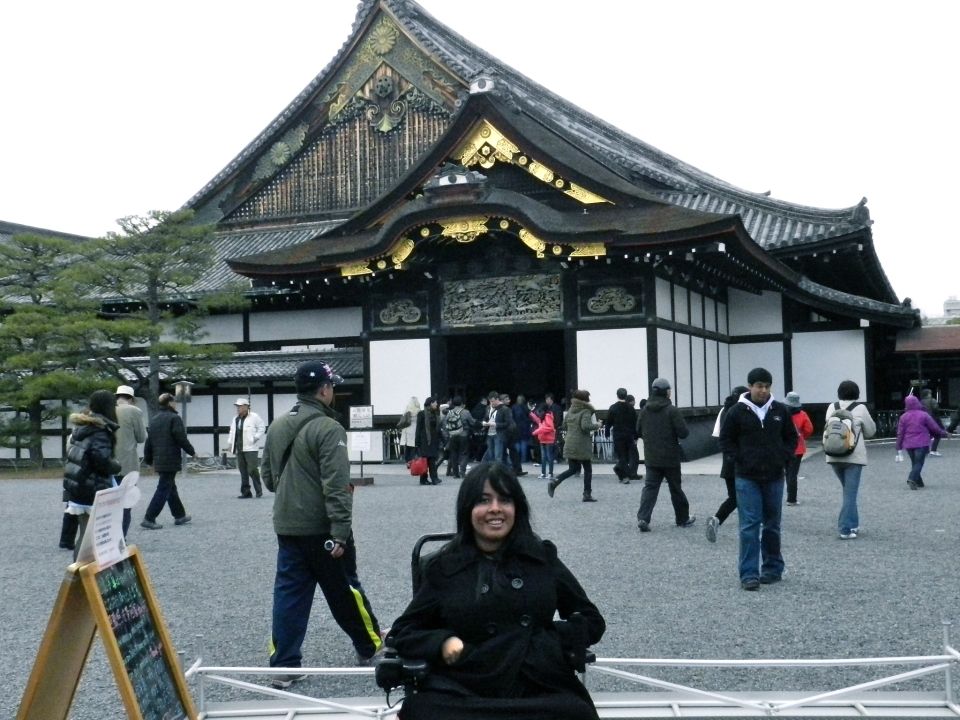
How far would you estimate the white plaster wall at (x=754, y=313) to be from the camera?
2419cm

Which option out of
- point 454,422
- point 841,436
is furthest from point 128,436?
point 454,422

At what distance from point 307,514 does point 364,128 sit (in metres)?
23.1

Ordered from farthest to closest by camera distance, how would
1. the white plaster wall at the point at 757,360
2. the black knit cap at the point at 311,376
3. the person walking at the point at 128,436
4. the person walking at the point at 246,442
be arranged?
the white plaster wall at the point at 757,360
the person walking at the point at 246,442
the person walking at the point at 128,436
the black knit cap at the point at 311,376

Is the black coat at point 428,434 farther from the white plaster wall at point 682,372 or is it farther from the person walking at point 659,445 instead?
the person walking at point 659,445

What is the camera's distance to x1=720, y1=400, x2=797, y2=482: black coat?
754cm

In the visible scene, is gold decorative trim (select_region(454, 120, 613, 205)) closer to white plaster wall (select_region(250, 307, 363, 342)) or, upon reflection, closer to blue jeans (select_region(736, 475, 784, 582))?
white plaster wall (select_region(250, 307, 363, 342))

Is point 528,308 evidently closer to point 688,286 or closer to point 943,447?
point 688,286

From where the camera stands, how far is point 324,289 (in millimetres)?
22141

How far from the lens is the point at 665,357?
19.9 m

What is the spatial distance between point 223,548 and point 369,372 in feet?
39.0

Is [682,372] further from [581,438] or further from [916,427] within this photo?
[581,438]

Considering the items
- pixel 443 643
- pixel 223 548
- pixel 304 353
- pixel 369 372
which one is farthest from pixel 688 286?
pixel 443 643

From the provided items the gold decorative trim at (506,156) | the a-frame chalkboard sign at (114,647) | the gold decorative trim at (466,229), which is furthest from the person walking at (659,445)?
the gold decorative trim at (506,156)

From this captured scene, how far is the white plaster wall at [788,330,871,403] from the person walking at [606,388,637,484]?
29.7ft
